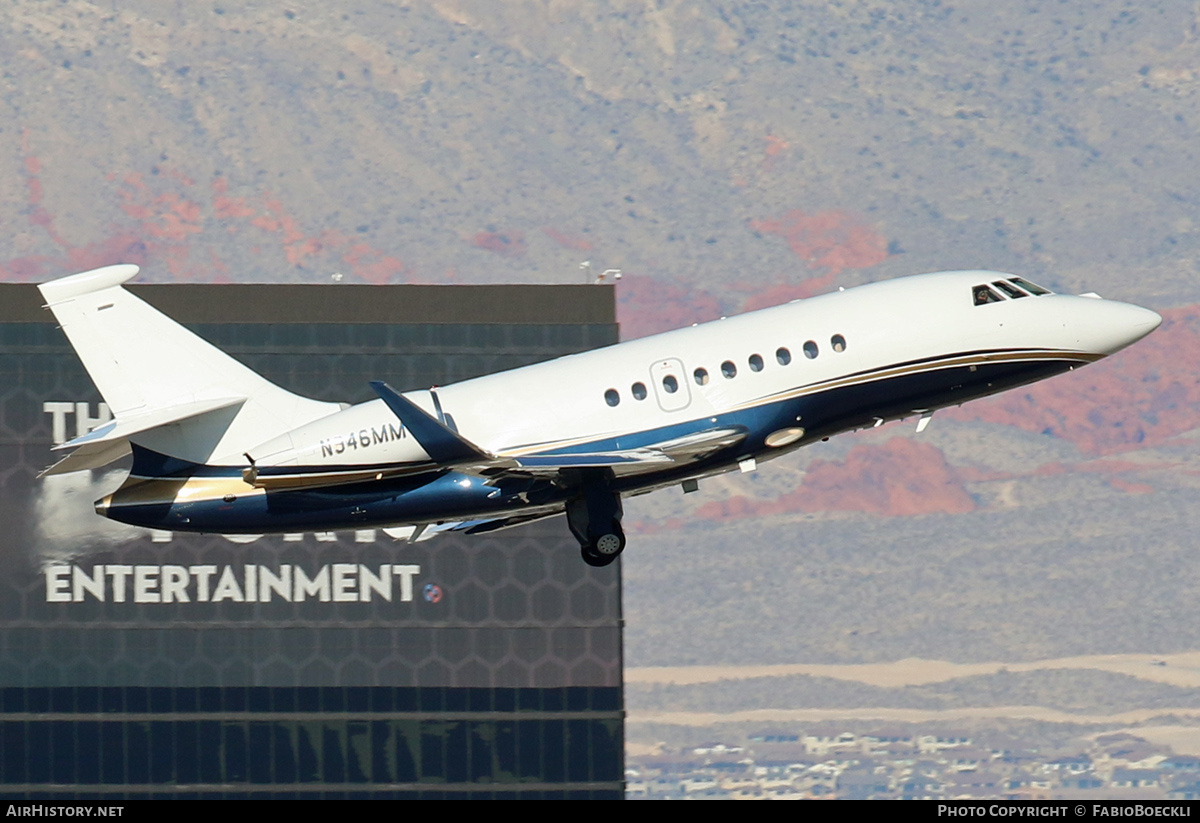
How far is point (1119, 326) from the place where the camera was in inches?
1965

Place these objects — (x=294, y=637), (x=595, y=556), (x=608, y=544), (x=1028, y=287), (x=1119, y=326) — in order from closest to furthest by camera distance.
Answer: (x=608, y=544), (x=595, y=556), (x=1119, y=326), (x=1028, y=287), (x=294, y=637)

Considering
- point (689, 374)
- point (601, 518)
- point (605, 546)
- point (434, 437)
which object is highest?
point (689, 374)

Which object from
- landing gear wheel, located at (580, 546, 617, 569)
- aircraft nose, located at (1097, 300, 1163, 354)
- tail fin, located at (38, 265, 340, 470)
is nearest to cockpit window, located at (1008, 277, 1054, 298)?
aircraft nose, located at (1097, 300, 1163, 354)

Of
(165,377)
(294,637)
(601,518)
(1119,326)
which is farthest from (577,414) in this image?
(294,637)

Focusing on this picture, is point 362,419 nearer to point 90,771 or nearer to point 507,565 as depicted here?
point 507,565

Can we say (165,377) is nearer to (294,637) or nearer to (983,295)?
(983,295)

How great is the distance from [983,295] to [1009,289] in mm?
784

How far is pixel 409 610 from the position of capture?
246ft

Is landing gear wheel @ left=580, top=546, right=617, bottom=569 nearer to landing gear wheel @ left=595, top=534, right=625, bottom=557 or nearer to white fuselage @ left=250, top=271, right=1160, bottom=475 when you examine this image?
landing gear wheel @ left=595, top=534, right=625, bottom=557

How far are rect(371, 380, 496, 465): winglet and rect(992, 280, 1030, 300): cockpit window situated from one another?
12702mm

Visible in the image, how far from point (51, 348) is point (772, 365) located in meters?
35.0

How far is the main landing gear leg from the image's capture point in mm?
47562
